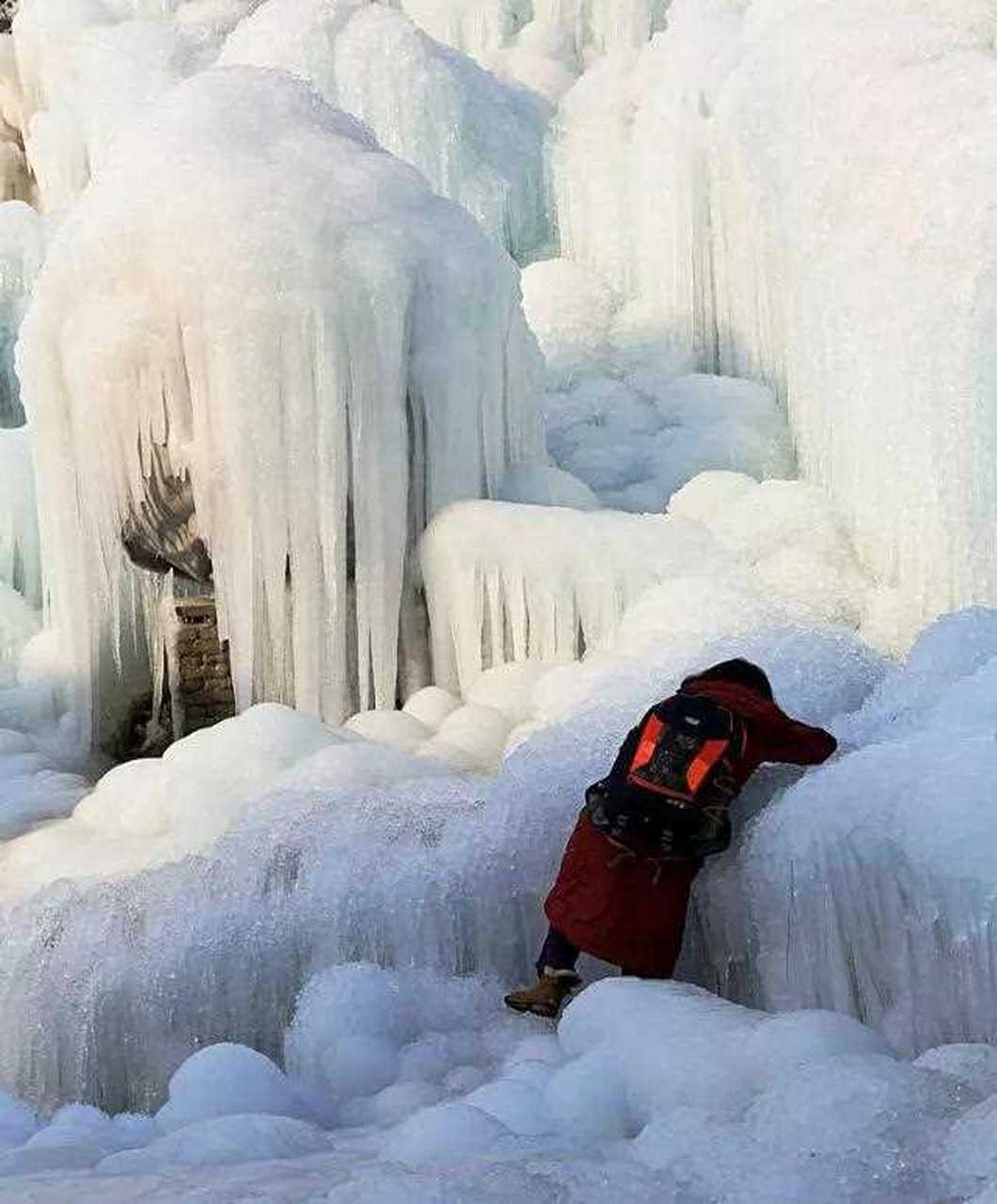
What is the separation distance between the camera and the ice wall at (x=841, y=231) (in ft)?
18.8

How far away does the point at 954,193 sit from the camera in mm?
6039

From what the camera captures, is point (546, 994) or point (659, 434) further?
point (659, 434)

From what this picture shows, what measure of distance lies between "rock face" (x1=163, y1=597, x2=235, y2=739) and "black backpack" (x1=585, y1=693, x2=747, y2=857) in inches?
147

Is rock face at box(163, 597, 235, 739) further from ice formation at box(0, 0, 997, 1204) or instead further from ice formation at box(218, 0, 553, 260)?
ice formation at box(218, 0, 553, 260)

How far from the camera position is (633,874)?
3.64m

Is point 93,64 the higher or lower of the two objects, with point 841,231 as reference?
higher

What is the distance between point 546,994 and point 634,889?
333 millimetres

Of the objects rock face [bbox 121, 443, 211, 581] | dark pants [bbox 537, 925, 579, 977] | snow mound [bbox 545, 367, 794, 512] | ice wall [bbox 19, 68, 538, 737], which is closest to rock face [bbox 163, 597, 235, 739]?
rock face [bbox 121, 443, 211, 581]

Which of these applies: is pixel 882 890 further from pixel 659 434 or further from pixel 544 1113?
pixel 659 434

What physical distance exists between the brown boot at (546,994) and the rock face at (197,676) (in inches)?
142

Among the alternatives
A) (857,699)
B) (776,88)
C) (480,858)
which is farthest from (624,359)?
(480,858)

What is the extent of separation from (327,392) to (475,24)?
7.42 meters

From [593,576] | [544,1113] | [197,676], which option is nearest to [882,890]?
[544,1113]

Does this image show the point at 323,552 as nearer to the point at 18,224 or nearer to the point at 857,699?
the point at 857,699
